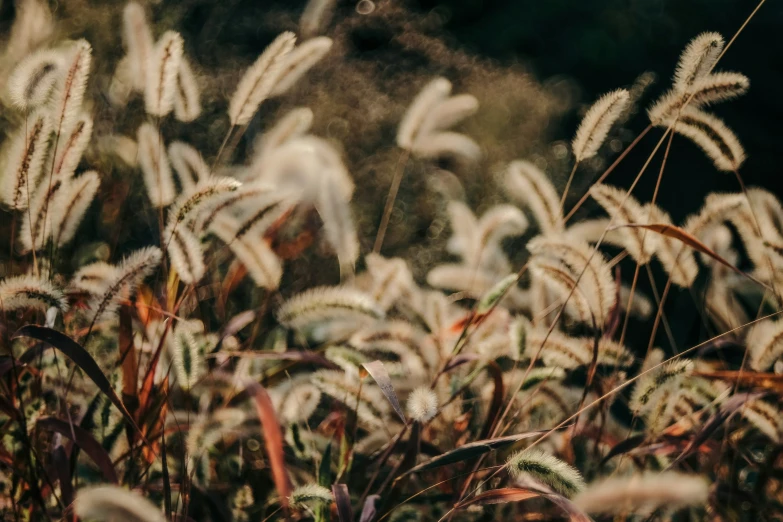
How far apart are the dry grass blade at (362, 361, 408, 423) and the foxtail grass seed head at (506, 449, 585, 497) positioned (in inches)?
6.8

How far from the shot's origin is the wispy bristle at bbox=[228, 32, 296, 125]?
139 centimetres

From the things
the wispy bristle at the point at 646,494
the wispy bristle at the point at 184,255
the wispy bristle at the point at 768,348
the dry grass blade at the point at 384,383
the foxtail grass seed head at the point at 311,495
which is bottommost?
the foxtail grass seed head at the point at 311,495

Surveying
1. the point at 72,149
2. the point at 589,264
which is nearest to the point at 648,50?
the point at 589,264

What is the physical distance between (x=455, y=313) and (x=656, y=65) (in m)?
4.01

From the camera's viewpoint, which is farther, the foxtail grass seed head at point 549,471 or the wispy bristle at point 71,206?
the wispy bristle at point 71,206

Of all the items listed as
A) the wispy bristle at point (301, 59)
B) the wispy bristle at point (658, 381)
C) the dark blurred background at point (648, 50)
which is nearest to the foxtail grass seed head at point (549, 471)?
the wispy bristle at point (658, 381)

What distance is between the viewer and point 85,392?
1.50 metres

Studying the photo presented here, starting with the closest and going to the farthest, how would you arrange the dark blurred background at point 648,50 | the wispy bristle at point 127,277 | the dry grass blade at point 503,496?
the dry grass blade at point 503,496, the wispy bristle at point 127,277, the dark blurred background at point 648,50

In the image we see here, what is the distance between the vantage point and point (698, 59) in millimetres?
1192

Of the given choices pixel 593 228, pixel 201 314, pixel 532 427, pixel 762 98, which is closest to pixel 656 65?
pixel 762 98

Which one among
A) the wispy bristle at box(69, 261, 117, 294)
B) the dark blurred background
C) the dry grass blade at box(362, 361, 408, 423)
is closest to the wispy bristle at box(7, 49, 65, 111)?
the wispy bristle at box(69, 261, 117, 294)

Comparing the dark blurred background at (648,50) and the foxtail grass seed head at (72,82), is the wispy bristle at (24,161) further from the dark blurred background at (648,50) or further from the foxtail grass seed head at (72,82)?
the dark blurred background at (648,50)

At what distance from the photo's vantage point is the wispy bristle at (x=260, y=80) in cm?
139

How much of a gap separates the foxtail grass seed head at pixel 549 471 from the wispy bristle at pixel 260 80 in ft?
2.86
